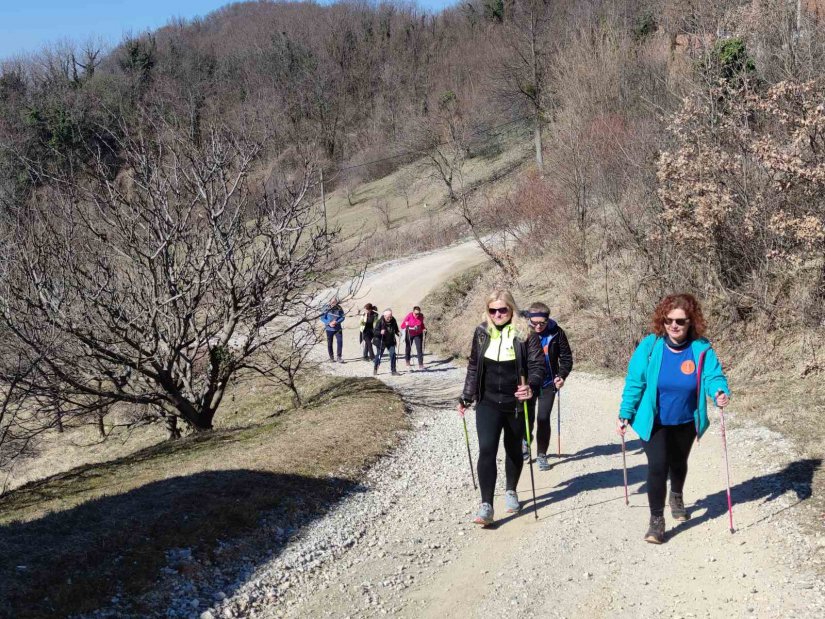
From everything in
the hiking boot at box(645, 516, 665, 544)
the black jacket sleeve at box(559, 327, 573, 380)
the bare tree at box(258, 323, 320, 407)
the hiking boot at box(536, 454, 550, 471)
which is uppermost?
the black jacket sleeve at box(559, 327, 573, 380)

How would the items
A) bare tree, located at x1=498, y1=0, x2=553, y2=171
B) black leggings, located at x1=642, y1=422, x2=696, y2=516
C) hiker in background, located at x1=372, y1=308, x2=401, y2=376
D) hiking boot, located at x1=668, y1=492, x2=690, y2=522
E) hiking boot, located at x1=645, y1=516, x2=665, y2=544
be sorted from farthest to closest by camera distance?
bare tree, located at x1=498, y1=0, x2=553, y2=171
hiker in background, located at x1=372, y1=308, x2=401, y2=376
hiking boot, located at x1=668, y1=492, x2=690, y2=522
hiking boot, located at x1=645, y1=516, x2=665, y2=544
black leggings, located at x1=642, y1=422, x2=696, y2=516

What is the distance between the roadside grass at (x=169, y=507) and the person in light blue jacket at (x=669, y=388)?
11.3 feet

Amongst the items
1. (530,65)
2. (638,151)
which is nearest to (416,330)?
(638,151)

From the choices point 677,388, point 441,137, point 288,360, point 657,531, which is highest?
point 441,137

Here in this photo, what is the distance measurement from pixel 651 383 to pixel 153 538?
14.5 ft

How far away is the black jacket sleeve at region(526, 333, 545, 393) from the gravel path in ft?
4.46

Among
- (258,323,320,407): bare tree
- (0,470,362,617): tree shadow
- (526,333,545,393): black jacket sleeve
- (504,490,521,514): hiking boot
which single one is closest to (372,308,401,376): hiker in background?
(258,323,320,407): bare tree

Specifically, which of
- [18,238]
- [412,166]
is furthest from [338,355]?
→ [412,166]

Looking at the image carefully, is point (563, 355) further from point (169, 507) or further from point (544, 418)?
point (169, 507)

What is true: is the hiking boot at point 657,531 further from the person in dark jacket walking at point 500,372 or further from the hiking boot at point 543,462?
the hiking boot at point 543,462

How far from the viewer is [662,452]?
21.3ft

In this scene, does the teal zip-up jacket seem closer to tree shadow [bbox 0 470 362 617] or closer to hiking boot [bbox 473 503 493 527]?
hiking boot [bbox 473 503 493 527]

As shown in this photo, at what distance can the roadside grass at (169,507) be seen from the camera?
20.0 ft

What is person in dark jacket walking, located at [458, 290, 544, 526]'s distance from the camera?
699 cm
